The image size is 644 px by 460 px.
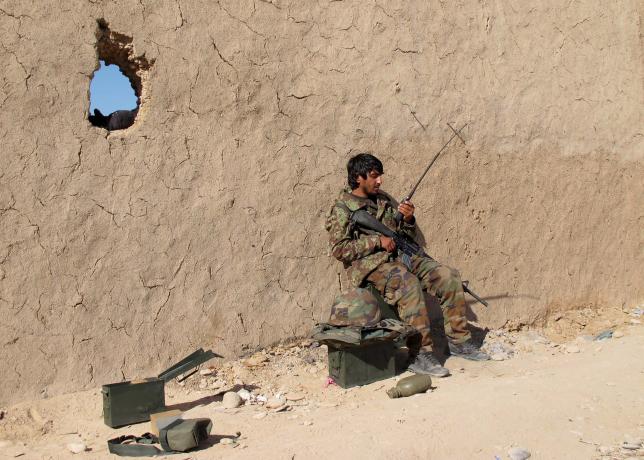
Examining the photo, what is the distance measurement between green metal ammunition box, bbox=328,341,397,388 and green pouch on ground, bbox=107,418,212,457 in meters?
0.91

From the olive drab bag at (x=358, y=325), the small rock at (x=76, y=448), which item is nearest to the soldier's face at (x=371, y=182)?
the olive drab bag at (x=358, y=325)

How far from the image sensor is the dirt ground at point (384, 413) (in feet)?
8.24

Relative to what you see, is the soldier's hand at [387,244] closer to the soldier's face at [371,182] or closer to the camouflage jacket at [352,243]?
the camouflage jacket at [352,243]

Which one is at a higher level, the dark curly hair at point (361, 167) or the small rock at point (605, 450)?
the dark curly hair at point (361, 167)

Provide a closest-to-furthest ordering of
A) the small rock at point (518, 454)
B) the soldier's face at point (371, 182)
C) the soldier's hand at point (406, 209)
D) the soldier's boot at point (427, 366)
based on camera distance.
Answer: the small rock at point (518, 454)
the soldier's boot at point (427, 366)
the soldier's face at point (371, 182)
the soldier's hand at point (406, 209)

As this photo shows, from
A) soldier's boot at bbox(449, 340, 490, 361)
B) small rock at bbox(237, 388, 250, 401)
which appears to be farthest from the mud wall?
soldier's boot at bbox(449, 340, 490, 361)

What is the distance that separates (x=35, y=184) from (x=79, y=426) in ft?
3.66

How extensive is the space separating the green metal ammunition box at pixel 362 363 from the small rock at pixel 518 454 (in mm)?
1021

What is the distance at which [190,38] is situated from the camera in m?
3.35

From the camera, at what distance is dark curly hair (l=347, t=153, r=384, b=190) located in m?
3.66

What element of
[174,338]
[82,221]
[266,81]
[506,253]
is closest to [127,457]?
[174,338]

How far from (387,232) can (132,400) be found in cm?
163

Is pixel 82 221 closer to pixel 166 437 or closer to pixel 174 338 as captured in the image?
pixel 174 338

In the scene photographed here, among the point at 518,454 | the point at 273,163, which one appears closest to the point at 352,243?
the point at 273,163
